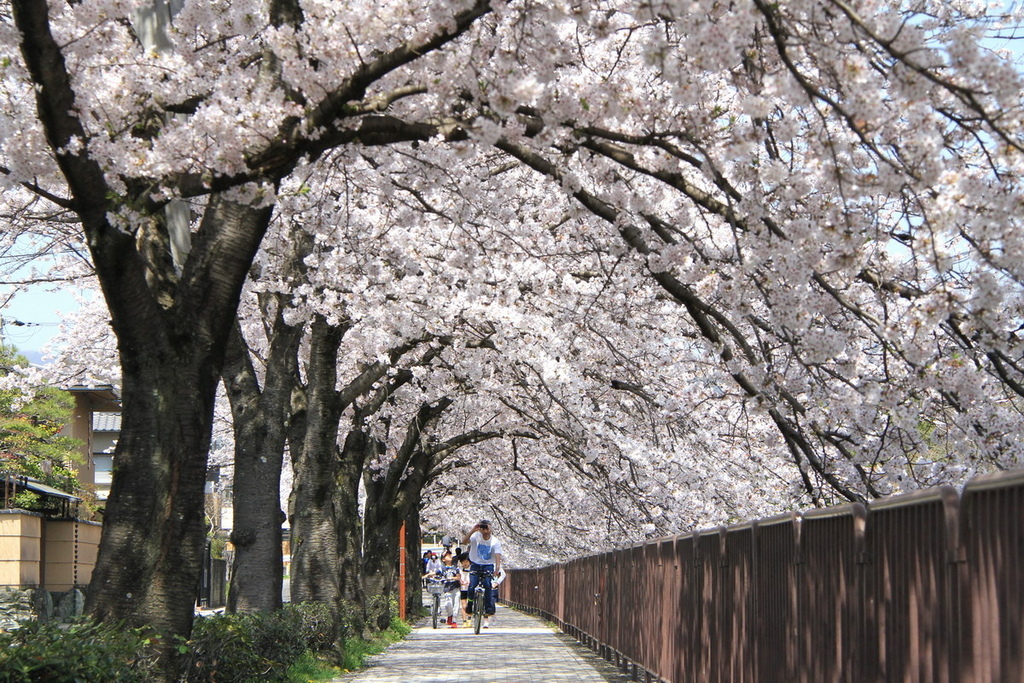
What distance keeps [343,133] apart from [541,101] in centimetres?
118

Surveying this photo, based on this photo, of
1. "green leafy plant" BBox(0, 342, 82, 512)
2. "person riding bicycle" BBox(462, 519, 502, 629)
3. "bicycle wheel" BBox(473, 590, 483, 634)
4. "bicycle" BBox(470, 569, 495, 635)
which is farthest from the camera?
"green leafy plant" BBox(0, 342, 82, 512)

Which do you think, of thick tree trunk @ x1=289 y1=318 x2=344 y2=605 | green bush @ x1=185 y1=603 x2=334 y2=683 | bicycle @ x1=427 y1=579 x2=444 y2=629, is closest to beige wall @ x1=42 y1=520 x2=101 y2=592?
bicycle @ x1=427 y1=579 x2=444 y2=629

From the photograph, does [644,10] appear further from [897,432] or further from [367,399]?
[367,399]

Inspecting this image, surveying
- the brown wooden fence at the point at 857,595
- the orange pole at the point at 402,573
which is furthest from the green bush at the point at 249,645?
the orange pole at the point at 402,573

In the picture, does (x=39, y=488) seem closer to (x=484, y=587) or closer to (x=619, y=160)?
(x=484, y=587)

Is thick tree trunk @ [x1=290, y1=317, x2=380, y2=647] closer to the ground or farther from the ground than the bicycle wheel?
farther from the ground

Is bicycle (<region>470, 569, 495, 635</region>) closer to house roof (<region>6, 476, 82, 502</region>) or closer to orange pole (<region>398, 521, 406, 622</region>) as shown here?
orange pole (<region>398, 521, 406, 622</region>)

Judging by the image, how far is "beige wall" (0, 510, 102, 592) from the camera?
24198 millimetres

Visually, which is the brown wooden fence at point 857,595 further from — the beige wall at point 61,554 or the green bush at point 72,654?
the beige wall at point 61,554

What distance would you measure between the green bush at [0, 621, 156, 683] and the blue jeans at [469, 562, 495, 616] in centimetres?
1465

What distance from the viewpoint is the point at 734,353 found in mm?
8617

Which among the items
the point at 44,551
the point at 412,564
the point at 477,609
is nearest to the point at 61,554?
the point at 44,551

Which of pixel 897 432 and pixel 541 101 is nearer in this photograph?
pixel 541 101

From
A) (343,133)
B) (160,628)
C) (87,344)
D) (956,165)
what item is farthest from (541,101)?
(87,344)
